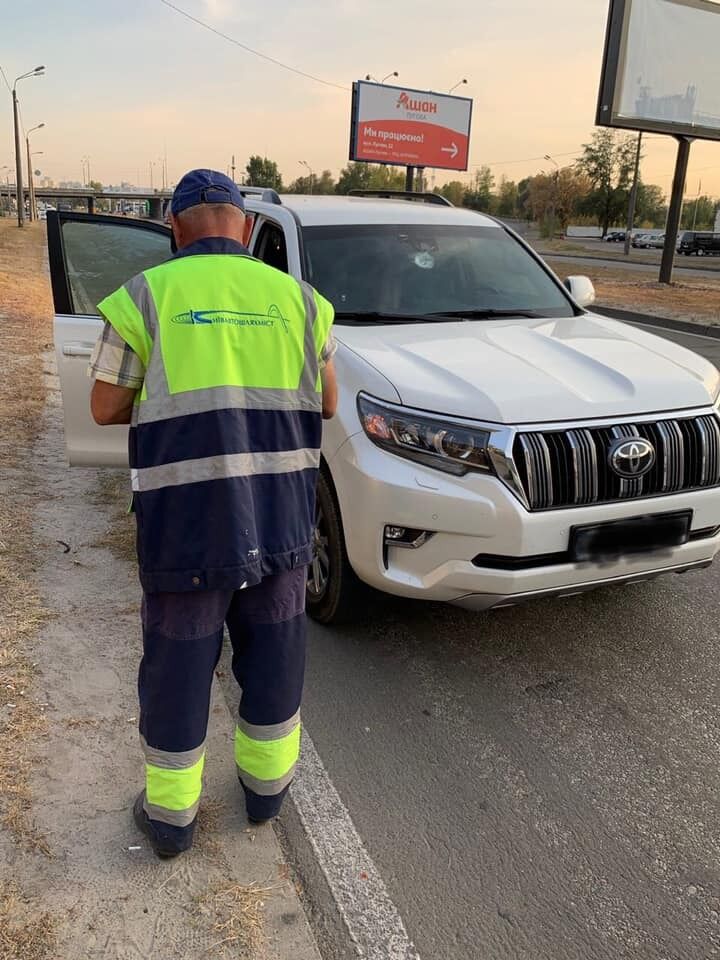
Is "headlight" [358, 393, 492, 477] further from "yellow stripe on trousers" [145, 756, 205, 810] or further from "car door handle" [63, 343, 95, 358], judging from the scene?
"car door handle" [63, 343, 95, 358]

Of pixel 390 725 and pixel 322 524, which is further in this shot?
pixel 322 524

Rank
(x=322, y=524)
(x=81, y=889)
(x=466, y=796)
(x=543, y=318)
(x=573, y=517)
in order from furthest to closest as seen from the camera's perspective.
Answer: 1. (x=543, y=318)
2. (x=322, y=524)
3. (x=573, y=517)
4. (x=466, y=796)
5. (x=81, y=889)

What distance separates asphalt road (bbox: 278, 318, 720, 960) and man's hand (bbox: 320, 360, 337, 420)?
4.21 feet

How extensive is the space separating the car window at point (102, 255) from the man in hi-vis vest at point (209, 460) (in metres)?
2.82

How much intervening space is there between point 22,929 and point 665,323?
15.7m

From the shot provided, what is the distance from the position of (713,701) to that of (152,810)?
2.24 m

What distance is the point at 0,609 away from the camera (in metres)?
3.73

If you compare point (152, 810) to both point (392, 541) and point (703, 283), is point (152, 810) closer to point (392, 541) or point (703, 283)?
point (392, 541)

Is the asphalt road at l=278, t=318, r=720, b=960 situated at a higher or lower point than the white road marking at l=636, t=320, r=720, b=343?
lower

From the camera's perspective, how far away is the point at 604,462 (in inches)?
121

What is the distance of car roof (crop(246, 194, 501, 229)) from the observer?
15.1 ft

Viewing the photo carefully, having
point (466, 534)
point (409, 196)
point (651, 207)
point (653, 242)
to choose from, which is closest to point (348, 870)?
point (466, 534)

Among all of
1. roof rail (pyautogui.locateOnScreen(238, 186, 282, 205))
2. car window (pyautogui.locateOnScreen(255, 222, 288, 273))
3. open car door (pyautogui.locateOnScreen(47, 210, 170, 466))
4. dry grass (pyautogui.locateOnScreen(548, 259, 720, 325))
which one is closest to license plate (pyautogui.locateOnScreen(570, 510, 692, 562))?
car window (pyautogui.locateOnScreen(255, 222, 288, 273))

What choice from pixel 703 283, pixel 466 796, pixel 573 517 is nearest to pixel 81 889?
pixel 466 796
